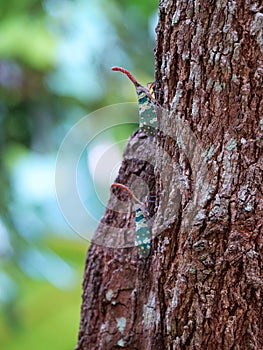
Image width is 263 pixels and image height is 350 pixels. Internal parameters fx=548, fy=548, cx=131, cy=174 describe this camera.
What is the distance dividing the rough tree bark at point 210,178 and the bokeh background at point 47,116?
0.71 m

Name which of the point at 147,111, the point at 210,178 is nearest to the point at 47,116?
the point at 147,111

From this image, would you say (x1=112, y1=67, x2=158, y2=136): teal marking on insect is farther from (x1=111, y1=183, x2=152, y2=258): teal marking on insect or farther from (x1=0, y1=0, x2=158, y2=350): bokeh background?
(x1=0, y1=0, x2=158, y2=350): bokeh background

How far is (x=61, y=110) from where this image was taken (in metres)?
2.38

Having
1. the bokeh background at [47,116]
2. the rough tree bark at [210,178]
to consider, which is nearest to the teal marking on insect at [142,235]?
the rough tree bark at [210,178]

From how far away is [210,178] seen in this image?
0.80 m

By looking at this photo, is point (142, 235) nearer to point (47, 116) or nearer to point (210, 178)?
point (210, 178)

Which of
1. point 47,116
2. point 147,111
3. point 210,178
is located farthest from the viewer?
point 47,116

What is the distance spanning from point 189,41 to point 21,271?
Result: 4.21 feet

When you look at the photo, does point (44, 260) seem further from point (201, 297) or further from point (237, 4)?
point (237, 4)

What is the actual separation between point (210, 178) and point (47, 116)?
163cm

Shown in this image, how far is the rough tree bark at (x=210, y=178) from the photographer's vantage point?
30.7 inches

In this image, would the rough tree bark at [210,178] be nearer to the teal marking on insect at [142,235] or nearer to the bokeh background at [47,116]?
the teal marking on insect at [142,235]

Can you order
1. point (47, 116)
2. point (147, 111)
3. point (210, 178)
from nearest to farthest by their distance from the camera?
point (210, 178) < point (147, 111) < point (47, 116)

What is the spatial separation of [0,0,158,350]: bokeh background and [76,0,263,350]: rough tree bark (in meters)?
0.71
